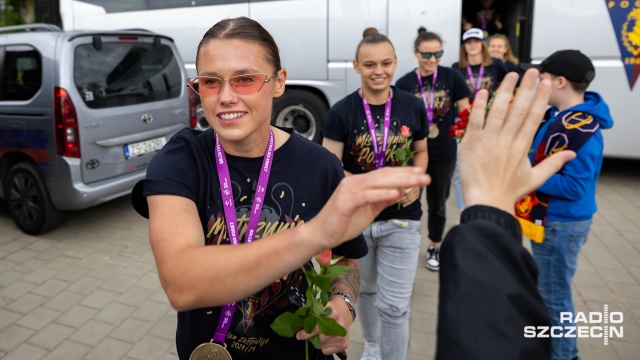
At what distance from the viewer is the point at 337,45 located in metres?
7.29

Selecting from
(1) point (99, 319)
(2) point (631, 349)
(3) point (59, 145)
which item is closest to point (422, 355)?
(2) point (631, 349)

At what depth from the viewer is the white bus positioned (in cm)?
623

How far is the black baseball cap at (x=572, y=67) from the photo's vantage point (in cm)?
274

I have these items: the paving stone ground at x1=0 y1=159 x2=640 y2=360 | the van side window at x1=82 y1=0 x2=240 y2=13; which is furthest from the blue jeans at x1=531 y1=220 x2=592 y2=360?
the van side window at x1=82 y1=0 x2=240 y2=13

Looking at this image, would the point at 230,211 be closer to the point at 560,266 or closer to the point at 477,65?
the point at 560,266

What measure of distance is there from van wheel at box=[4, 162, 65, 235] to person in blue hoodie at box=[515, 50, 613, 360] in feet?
15.2

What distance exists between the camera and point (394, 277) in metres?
2.78

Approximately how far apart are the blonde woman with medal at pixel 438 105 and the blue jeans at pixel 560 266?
1.56m

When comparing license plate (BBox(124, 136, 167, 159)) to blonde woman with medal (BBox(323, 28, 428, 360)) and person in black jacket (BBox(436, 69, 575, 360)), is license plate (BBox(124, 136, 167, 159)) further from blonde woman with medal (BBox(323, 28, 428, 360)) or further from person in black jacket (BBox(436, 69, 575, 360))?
person in black jacket (BBox(436, 69, 575, 360))

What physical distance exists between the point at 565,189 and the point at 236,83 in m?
2.06

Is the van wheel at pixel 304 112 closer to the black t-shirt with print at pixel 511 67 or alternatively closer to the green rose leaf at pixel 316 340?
the black t-shirt with print at pixel 511 67

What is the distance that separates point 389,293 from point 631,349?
178 cm

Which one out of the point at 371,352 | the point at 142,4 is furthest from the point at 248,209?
the point at 142,4

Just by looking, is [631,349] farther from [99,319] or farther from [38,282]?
[38,282]
